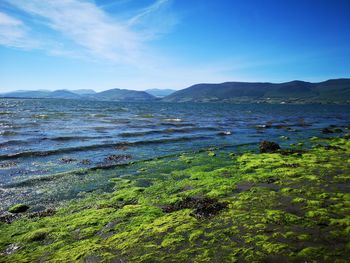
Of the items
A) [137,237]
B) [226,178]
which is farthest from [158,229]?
[226,178]

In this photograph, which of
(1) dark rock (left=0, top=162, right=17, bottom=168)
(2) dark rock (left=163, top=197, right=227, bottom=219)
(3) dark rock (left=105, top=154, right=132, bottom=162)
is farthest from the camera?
(3) dark rock (left=105, top=154, right=132, bottom=162)

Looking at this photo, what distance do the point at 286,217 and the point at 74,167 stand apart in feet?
52.9

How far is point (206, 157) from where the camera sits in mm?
23828

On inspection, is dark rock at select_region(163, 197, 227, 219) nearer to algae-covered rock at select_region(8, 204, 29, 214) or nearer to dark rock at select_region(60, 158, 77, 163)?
algae-covered rock at select_region(8, 204, 29, 214)

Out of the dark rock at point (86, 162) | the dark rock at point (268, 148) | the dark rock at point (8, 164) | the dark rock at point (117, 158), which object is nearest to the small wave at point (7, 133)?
the dark rock at point (8, 164)

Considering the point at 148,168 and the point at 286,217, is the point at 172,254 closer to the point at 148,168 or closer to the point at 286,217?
the point at 286,217

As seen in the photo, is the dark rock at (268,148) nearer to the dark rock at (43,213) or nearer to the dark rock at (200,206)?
the dark rock at (200,206)

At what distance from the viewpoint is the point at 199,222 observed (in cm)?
1033

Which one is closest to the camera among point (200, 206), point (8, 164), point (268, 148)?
point (200, 206)

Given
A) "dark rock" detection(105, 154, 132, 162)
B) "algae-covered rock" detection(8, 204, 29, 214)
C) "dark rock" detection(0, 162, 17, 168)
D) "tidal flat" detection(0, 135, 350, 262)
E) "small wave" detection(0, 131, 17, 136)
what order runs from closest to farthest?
1. "tidal flat" detection(0, 135, 350, 262)
2. "algae-covered rock" detection(8, 204, 29, 214)
3. "dark rock" detection(0, 162, 17, 168)
4. "dark rock" detection(105, 154, 132, 162)
5. "small wave" detection(0, 131, 17, 136)

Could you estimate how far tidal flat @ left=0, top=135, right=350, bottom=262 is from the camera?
27.1ft

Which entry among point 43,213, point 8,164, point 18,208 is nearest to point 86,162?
point 8,164

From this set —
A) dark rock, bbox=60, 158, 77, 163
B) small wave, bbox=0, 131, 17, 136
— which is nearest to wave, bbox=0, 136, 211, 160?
dark rock, bbox=60, 158, 77, 163

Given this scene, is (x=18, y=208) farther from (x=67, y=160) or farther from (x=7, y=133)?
(x=7, y=133)
